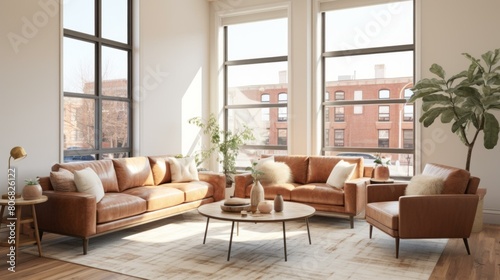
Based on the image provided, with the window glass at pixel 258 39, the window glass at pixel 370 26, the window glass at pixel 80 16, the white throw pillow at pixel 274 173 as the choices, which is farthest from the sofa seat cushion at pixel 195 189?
the window glass at pixel 370 26

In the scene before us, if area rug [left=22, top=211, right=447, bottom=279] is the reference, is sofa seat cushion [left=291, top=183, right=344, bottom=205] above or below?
above

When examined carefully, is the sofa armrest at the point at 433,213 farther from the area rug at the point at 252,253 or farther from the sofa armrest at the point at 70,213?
the sofa armrest at the point at 70,213

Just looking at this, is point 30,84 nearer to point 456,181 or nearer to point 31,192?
point 31,192

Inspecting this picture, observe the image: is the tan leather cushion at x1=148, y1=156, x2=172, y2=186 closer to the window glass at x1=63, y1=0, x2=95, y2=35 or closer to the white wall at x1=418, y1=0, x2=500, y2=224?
the window glass at x1=63, y1=0, x2=95, y2=35

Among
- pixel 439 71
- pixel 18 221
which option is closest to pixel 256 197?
pixel 18 221

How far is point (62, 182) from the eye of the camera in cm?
473

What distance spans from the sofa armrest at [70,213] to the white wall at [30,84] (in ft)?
2.19

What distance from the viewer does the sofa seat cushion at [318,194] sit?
5.84 meters

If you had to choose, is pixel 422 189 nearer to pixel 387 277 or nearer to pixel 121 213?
pixel 387 277

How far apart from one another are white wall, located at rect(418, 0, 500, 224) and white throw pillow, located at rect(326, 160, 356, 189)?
1.27 meters

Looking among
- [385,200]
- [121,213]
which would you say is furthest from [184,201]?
[385,200]

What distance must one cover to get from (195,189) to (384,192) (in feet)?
8.31

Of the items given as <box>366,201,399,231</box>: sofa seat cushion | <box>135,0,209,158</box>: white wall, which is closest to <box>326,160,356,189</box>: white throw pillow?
<box>366,201,399,231</box>: sofa seat cushion

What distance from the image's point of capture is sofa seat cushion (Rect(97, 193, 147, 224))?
4668 millimetres
